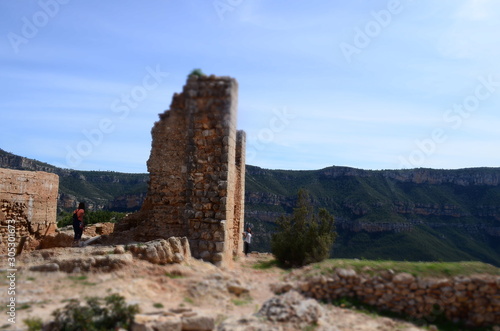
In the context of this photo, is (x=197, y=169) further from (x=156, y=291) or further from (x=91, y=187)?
(x=91, y=187)

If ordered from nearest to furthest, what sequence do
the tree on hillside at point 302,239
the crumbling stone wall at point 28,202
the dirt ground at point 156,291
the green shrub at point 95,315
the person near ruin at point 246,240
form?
1. the green shrub at point 95,315
2. the dirt ground at point 156,291
3. the crumbling stone wall at point 28,202
4. the tree on hillside at point 302,239
5. the person near ruin at point 246,240

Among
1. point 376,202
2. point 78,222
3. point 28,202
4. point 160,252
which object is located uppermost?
point 376,202

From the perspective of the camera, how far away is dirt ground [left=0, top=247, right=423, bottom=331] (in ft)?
20.8

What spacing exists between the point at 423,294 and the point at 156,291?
5356 mm

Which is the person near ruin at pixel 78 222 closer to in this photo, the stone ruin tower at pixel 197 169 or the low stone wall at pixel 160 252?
the stone ruin tower at pixel 197 169

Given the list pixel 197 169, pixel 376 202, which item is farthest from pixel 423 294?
pixel 376 202

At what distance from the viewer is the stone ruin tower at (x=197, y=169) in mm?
10039

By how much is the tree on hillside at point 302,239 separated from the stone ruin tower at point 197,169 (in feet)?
10.3

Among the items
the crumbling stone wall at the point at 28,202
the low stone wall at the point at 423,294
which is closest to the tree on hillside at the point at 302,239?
the low stone wall at the point at 423,294

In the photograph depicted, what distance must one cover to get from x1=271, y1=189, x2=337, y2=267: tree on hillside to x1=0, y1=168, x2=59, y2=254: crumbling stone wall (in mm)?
7785

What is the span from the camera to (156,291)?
7.08 m

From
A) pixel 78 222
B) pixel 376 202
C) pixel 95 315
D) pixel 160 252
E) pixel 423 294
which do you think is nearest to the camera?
pixel 95 315

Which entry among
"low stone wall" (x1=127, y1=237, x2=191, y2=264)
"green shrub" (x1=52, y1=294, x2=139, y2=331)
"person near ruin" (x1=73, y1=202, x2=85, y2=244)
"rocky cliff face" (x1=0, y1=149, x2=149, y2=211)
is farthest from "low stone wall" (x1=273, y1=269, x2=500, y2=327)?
"rocky cliff face" (x1=0, y1=149, x2=149, y2=211)

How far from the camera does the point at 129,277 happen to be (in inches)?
291
